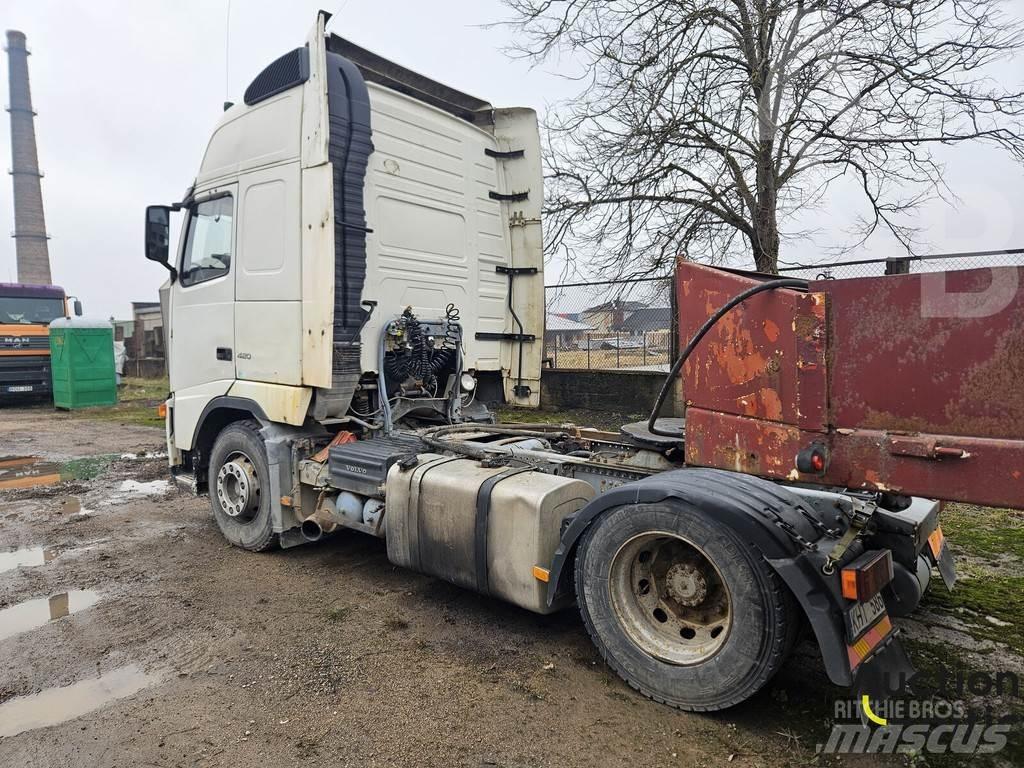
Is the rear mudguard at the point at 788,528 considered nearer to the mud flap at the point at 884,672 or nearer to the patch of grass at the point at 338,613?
the mud flap at the point at 884,672

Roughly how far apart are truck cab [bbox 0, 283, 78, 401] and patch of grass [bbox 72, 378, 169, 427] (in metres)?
1.61

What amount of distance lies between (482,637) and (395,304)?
2580 millimetres

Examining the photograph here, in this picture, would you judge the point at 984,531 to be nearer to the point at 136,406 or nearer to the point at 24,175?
the point at 136,406

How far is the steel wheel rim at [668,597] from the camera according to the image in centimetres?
290

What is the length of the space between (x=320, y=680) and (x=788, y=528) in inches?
88.6

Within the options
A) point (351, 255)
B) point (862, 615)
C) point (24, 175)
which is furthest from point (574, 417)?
point (24, 175)

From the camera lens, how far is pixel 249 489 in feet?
16.5

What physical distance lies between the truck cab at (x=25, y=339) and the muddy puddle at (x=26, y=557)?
499 inches

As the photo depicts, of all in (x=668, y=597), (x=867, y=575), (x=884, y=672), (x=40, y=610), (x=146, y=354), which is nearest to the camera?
(x=867, y=575)

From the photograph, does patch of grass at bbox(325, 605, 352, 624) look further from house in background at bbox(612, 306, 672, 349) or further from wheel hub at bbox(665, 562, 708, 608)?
house in background at bbox(612, 306, 672, 349)

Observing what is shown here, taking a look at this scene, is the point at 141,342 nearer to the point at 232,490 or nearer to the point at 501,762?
the point at 232,490

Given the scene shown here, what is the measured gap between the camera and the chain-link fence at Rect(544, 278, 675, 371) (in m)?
10.2

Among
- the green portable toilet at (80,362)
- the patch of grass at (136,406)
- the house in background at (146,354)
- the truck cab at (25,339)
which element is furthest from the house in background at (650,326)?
the house in background at (146,354)

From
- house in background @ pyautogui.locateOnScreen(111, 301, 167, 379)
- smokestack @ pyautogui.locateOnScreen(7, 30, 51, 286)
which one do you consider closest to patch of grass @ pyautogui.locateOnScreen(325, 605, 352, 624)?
house in background @ pyautogui.locateOnScreen(111, 301, 167, 379)
